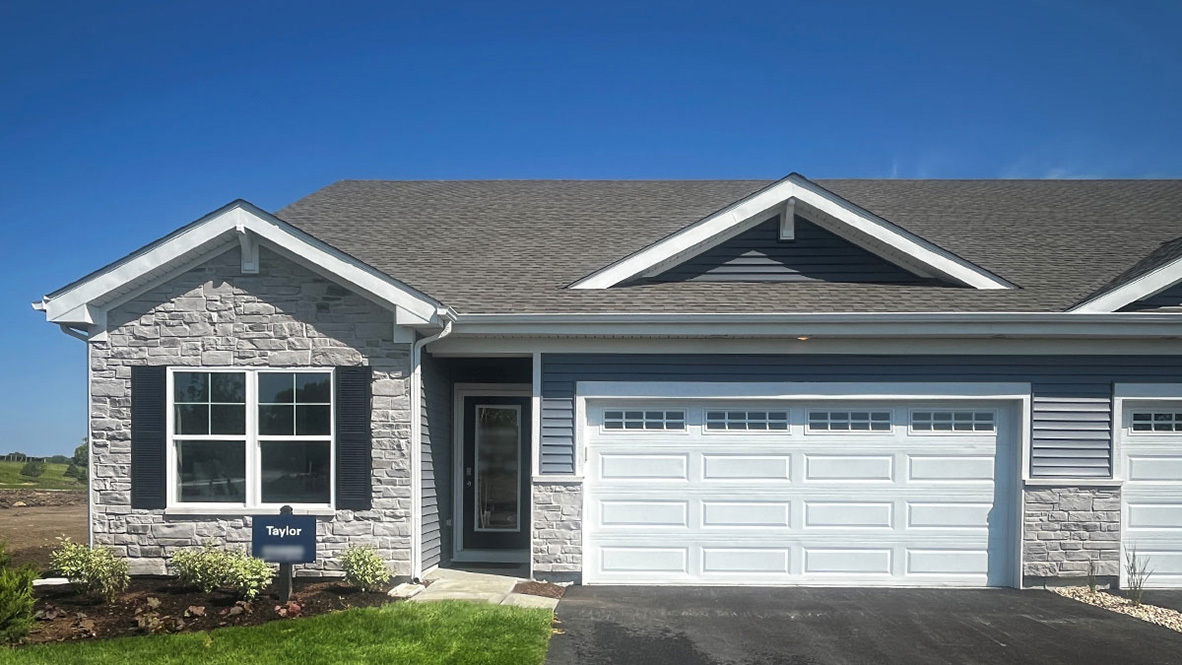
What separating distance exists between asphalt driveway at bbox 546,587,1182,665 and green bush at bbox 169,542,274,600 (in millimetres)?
2965

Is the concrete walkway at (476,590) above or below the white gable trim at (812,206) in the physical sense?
below

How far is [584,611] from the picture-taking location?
28.8 ft

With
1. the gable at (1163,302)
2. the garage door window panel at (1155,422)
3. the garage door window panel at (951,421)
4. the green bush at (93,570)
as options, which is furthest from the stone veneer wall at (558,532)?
the gable at (1163,302)

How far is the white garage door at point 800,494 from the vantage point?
1021cm

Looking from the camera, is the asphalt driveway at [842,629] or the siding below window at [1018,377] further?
the siding below window at [1018,377]

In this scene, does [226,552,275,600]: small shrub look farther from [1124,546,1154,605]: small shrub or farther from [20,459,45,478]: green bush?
[20,459,45,478]: green bush

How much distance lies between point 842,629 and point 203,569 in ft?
20.3

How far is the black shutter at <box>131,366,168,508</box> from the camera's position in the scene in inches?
386

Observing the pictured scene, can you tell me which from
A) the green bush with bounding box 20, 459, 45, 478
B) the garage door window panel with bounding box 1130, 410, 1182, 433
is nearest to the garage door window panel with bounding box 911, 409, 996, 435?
the garage door window panel with bounding box 1130, 410, 1182, 433

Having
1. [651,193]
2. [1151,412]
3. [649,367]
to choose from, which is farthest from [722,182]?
[1151,412]

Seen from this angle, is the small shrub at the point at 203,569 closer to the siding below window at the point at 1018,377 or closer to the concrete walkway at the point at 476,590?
the concrete walkway at the point at 476,590

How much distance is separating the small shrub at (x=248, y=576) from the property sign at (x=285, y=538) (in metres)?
0.15

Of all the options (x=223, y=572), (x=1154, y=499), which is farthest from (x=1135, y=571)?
(x=223, y=572)

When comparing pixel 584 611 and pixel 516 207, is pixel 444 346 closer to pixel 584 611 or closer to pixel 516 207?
pixel 584 611
